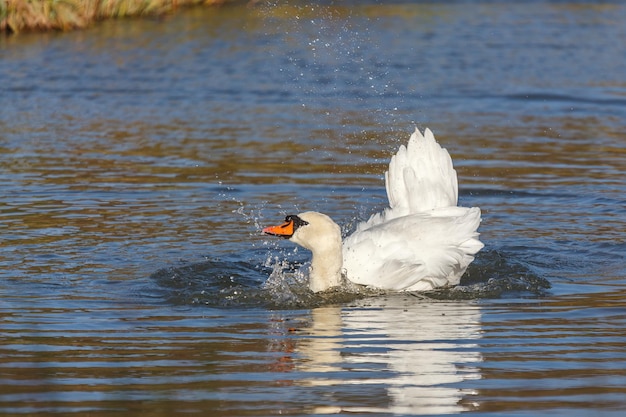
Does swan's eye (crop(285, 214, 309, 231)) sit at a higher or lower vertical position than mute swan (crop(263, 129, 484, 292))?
higher

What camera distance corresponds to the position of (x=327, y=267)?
8875 mm

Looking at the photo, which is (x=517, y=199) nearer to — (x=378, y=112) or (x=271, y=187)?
(x=271, y=187)

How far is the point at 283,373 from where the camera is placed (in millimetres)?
6402

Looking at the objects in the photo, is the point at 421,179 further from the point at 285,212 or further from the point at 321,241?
the point at 285,212

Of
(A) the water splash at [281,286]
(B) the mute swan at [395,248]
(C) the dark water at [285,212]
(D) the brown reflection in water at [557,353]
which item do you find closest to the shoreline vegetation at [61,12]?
(C) the dark water at [285,212]

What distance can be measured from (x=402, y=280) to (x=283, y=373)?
8.54 feet

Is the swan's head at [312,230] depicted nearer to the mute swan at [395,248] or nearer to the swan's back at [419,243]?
the mute swan at [395,248]

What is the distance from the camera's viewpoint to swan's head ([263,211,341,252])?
348 inches

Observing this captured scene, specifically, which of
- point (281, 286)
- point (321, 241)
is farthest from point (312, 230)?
point (281, 286)

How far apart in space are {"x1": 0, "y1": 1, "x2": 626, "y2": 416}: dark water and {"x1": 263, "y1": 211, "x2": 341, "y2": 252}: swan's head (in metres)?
0.38

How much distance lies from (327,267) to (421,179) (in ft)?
→ 4.47

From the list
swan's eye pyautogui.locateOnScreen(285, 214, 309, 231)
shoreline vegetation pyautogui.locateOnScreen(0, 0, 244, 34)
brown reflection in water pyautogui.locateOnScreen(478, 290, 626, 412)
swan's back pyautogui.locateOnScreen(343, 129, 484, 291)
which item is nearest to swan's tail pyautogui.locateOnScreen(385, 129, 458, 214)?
swan's back pyautogui.locateOnScreen(343, 129, 484, 291)

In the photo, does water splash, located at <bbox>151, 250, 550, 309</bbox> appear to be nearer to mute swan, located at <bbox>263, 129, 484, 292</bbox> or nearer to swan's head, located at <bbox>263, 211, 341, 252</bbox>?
mute swan, located at <bbox>263, 129, 484, 292</bbox>

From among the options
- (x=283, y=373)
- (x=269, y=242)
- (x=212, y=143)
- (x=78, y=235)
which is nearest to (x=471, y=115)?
(x=212, y=143)
